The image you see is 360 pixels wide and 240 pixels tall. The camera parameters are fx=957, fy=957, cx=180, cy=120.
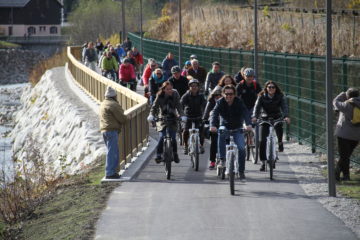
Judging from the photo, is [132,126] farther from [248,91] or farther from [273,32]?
[273,32]

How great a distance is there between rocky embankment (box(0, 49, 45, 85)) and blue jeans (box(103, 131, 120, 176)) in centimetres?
10966

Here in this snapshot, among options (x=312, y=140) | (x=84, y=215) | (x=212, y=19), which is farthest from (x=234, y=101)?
(x=212, y=19)

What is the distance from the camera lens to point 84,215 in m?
13.5

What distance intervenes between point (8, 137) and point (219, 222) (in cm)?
3290

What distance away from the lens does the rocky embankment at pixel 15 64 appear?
12722 cm

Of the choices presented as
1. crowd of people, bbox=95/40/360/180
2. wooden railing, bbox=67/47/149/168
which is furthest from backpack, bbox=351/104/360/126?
wooden railing, bbox=67/47/149/168

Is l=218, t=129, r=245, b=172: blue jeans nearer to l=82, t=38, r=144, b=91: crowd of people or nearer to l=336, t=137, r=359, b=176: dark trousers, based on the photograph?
l=336, t=137, r=359, b=176: dark trousers

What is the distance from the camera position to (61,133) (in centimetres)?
3253

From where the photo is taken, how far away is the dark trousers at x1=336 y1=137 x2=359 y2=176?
1607 centimetres

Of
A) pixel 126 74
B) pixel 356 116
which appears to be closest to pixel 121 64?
pixel 126 74

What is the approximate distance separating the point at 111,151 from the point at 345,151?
13.1ft

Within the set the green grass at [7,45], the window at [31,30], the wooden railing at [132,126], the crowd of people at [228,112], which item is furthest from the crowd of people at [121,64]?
the window at [31,30]

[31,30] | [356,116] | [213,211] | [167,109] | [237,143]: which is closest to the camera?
[213,211]

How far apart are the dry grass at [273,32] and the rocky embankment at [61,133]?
24.4ft
